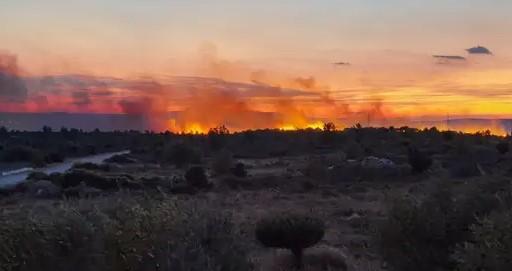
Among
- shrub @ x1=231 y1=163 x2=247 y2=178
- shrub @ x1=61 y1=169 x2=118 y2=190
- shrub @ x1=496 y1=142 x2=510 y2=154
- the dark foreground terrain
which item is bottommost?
shrub @ x1=61 y1=169 x2=118 y2=190

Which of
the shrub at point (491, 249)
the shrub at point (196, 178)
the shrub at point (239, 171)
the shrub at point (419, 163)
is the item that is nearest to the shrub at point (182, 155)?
the shrub at point (239, 171)

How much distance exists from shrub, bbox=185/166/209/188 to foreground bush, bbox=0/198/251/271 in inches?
1723

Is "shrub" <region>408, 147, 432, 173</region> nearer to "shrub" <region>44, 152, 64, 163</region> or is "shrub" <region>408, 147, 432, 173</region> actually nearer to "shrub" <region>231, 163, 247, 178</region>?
"shrub" <region>231, 163, 247, 178</region>

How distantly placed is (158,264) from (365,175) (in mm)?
54601

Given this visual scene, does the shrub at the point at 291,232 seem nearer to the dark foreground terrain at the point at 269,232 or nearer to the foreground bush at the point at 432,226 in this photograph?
the dark foreground terrain at the point at 269,232

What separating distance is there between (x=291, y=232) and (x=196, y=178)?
3661cm

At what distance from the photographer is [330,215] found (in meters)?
36.7

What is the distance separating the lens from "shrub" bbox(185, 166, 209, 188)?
56656mm

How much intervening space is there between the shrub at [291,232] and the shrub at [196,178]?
114 feet

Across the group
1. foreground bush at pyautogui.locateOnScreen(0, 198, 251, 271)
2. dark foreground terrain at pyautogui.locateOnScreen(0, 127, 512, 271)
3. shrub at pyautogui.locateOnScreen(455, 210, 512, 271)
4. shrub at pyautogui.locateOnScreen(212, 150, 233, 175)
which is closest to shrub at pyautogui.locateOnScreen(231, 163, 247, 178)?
shrub at pyautogui.locateOnScreen(212, 150, 233, 175)

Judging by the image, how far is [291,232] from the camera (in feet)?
68.6

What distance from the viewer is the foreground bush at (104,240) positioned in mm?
11438

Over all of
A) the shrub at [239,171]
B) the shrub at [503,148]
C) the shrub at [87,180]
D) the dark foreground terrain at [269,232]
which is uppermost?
the shrub at [503,148]

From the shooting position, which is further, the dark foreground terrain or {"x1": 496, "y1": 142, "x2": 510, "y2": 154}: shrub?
{"x1": 496, "y1": 142, "x2": 510, "y2": 154}: shrub
